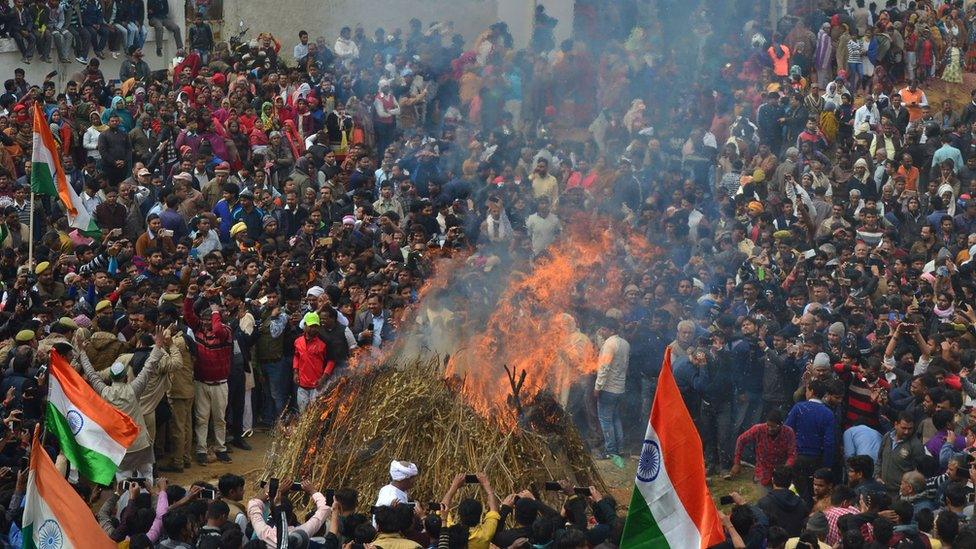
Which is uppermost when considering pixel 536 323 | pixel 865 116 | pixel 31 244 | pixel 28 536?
pixel 28 536

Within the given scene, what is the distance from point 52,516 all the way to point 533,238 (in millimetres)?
9892

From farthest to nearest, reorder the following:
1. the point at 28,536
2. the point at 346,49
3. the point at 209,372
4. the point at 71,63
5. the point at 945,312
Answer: the point at 346,49
the point at 71,63
the point at 945,312
the point at 209,372
the point at 28,536

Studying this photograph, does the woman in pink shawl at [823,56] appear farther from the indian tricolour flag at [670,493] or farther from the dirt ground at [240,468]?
the indian tricolour flag at [670,493]

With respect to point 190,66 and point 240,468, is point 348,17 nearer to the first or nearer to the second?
point 190,66

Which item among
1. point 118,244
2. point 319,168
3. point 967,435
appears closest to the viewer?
point 967,435

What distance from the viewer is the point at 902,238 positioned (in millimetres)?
20188

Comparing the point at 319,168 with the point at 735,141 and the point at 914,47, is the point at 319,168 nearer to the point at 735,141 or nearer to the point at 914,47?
the point at 735,141

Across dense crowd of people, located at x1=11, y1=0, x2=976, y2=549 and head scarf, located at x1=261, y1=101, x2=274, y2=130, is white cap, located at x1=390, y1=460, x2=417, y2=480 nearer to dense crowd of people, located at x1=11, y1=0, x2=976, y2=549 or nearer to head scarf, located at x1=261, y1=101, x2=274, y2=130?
dense crowd of people, located at x1=11, y1=0, x2=976, y2=549

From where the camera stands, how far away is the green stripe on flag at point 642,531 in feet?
33.0

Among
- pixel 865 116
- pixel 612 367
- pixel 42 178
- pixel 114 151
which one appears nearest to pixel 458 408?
pixel 612 367

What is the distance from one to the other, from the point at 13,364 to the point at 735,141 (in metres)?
11.5

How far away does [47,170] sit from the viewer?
729 inches

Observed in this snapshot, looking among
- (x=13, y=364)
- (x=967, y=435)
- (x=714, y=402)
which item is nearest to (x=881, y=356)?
(x=714, y=402)

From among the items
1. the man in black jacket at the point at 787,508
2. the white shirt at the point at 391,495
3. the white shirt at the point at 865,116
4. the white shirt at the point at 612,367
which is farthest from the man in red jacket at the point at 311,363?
the white shirt at the point at 865,116
